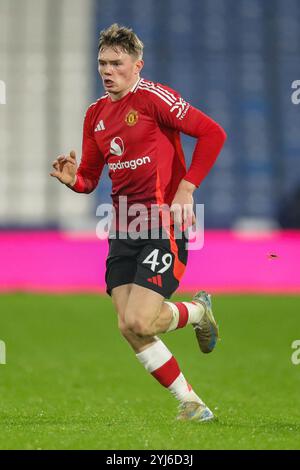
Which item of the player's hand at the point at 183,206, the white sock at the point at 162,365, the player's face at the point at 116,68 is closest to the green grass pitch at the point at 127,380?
the white sock at the point at 162,365

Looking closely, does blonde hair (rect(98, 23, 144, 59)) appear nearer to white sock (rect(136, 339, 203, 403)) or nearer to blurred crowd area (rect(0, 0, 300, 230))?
white sock (rect(136, 339, 203, 403))

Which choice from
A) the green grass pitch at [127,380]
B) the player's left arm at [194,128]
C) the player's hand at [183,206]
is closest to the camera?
the green grass pitch at [127,380]

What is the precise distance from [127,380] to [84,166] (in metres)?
3.13

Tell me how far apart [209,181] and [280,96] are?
8.88ft

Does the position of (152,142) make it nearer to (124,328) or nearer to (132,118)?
(132,118)

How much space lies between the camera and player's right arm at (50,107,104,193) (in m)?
5.61

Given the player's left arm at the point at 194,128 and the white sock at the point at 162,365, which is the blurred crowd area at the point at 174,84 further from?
the white sock at the point at 162,365

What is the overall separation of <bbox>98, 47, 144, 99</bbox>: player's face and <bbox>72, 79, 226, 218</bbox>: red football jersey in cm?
10

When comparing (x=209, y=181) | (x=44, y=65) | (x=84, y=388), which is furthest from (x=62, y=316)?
(x=44, y=65)

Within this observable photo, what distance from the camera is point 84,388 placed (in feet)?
25.5

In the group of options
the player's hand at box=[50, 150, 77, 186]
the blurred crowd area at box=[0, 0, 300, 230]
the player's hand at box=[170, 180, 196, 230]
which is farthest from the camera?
the blurred crowd area at box=[0, 0, 300, 230]

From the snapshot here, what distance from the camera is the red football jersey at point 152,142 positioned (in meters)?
5.34

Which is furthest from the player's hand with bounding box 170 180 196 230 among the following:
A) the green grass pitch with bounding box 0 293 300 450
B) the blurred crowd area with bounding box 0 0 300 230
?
the blurred crowd area with bounding box 0 0 300 230

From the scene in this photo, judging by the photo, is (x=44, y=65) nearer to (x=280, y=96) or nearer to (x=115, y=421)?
(x=280, y=96)
